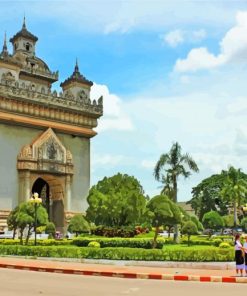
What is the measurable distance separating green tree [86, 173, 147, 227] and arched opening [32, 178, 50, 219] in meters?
11.8

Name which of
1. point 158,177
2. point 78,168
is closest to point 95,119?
point 78,168

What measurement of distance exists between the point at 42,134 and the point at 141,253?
29.4 metres

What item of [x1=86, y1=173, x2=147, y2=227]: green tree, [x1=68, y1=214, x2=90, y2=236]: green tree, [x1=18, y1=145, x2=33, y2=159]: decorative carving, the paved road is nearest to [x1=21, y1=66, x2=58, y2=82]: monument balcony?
[x1=18, y1=145, x2=33, y2=159]: decorative carving

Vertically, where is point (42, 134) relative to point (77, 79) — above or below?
below

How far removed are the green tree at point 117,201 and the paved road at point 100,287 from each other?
72.1 ft

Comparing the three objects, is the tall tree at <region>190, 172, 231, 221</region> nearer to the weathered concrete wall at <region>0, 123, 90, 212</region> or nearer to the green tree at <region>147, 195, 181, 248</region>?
the weathered concrete wall at <region>0, 123, 90, 212</region>

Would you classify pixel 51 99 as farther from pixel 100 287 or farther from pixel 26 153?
pixel 100 287

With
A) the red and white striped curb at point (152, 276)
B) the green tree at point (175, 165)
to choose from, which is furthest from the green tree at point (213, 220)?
the red and white striped curb at point (152, 276)

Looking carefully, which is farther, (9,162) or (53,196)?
(53,196)

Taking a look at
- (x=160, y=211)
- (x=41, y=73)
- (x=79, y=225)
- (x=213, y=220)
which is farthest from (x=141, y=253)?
(x=41, y=73)

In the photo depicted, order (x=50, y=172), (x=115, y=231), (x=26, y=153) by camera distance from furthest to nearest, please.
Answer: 1. (x=50, y=172)
2. (x=26, y=153)
3. (x=115, y=231)

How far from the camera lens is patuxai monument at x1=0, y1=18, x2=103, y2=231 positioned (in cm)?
4488

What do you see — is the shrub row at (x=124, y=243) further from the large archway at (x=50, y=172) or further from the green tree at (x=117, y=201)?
the large archway at (x=50, y=172)

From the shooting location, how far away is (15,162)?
45.5m
